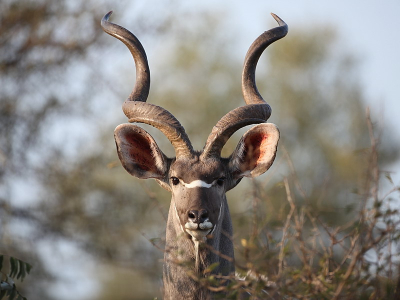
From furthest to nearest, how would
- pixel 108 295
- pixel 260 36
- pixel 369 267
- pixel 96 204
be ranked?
pixel 108 295 < pixel 96 204 < pixel 260 36 < pixel 369 267

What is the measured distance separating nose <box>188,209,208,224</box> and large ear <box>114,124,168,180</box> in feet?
2.79

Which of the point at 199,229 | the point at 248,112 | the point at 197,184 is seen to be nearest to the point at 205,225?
the point at 199,229

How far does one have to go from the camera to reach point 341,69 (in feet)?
A: 92.3

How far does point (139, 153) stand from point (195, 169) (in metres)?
0.70

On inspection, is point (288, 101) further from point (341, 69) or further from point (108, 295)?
point (108, 295)

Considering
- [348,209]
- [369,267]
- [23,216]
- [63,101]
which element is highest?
[63,101]

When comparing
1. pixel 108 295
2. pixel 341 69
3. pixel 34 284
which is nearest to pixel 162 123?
pixel 34 284

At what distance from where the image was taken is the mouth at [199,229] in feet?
19.2

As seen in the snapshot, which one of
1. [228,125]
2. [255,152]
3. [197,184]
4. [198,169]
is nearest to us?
[197,184]

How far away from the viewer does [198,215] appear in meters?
5.80

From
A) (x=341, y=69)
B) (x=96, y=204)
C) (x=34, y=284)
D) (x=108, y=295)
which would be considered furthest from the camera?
(x=341, y=69)

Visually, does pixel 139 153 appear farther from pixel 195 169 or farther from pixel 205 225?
pixel 205 225

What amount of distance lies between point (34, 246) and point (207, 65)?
37.4 feet

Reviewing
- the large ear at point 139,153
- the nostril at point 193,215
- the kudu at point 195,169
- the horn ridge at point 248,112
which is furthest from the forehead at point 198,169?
the nostril at point 193,215
